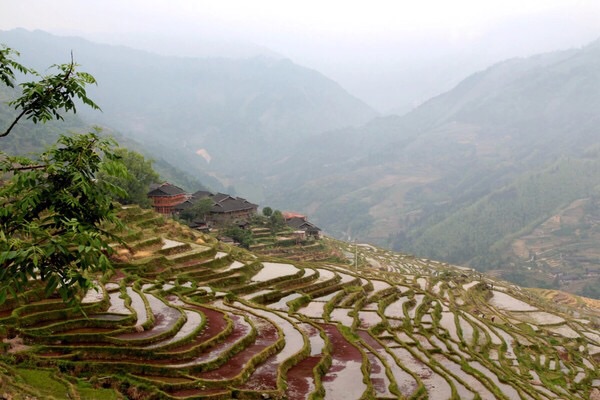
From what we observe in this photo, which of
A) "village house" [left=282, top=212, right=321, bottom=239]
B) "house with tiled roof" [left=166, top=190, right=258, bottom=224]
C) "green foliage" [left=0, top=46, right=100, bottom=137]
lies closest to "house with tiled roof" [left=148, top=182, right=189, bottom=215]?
"house with tiled roof" [left=166, top=190, right=258, bottom=224]

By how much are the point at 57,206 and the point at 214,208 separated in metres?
65.4

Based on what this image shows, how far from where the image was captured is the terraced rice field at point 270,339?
16.6m

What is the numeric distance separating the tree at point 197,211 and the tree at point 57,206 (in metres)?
60.7

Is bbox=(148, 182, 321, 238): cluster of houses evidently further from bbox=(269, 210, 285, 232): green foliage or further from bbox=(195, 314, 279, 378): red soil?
bbox=(195, 314, 279, 378): red soil

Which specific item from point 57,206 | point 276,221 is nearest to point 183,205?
point 276,221

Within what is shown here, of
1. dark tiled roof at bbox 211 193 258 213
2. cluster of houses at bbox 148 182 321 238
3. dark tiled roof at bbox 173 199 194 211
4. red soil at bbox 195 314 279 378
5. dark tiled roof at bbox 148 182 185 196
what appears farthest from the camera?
dark tiled roof at bbox 211 193 258 213

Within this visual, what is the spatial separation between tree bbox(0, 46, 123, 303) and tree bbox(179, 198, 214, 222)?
60.7m

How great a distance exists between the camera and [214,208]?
7312cm

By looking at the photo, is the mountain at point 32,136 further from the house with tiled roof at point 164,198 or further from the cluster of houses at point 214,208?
the cluster of houses at point 214,208

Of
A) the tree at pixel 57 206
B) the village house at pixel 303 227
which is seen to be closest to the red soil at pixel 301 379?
the tree at pixel 57 206

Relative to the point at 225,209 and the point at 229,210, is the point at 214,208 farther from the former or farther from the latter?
the point at 229,210

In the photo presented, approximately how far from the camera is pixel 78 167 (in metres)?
8.38

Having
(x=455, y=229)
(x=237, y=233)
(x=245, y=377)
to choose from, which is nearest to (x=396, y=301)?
(x=245, y=377)

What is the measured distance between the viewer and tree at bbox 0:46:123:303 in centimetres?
719
